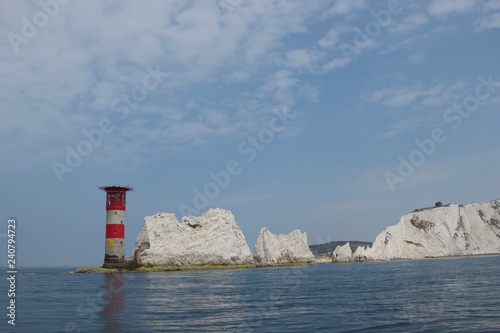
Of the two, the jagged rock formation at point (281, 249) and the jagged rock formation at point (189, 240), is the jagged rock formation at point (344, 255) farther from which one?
the jagged rock formation at point (189, 240)

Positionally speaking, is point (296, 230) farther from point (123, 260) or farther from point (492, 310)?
point (492, 310)

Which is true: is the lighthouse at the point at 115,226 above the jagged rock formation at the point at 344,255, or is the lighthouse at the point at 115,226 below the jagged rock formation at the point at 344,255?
above

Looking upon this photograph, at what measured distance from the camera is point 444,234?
497ft

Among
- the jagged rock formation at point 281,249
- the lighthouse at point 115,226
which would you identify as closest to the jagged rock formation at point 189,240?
the lighthouse at point 115,226

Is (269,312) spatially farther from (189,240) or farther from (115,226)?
(189,240)

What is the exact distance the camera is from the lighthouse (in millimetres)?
75188

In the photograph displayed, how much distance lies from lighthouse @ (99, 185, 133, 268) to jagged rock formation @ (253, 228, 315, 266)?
38832mm

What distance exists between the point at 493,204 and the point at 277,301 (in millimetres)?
151248

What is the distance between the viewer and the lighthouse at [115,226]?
75.2m

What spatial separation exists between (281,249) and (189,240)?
34730 millimetres

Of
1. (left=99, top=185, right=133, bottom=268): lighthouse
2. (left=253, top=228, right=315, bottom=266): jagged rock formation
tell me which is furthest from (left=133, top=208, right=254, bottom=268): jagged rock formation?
(left=253, top=228, right=315, bottom=266): jagged rock formation

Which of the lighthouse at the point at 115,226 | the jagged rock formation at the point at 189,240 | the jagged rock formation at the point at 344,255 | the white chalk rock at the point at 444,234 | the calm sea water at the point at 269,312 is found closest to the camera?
the calm sea water at the point at 269,312

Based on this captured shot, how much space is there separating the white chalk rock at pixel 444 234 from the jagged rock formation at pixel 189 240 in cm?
7605

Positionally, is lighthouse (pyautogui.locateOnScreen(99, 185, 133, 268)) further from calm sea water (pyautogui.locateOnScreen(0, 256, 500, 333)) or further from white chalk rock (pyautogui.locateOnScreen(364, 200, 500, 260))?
white chalk rock (pyautogui.locateOnScreen(364, 200, 500, 260))
